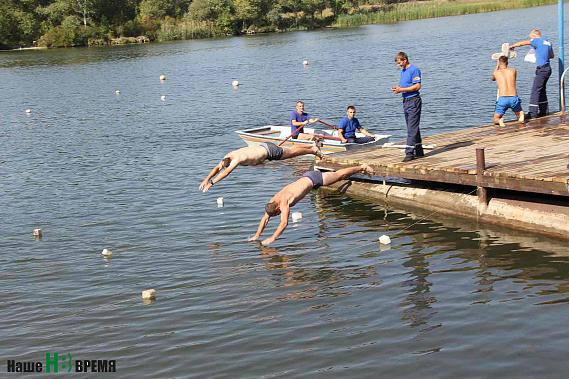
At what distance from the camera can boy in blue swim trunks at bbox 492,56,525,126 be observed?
16688 mm

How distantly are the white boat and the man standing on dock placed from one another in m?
3.61

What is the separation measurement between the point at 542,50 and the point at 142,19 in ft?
284

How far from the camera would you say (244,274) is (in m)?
11.9

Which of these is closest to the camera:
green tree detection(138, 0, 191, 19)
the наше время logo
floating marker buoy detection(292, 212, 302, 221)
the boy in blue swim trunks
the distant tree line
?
the наше время logo

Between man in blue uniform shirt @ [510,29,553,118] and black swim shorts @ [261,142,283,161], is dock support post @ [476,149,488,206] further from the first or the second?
man in blue uniform shirt @ [510,29,553,118]

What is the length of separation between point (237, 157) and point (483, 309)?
5907mm

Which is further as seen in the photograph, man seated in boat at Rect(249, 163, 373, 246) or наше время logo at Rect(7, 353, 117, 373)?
man seated in boat at Rect(249, 163, 373, 246)

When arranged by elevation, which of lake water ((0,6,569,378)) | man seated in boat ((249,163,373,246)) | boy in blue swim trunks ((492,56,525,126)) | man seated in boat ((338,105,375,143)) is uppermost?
boy in blue swim trunks ((492,56,525,126))

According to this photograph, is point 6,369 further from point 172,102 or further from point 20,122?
point 172,102

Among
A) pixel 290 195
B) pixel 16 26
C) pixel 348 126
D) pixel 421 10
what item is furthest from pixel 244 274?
pixel 16 26

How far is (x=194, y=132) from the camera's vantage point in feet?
89.7

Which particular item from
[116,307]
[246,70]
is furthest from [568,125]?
[246,70]

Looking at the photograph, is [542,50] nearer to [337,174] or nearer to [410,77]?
[410,77]

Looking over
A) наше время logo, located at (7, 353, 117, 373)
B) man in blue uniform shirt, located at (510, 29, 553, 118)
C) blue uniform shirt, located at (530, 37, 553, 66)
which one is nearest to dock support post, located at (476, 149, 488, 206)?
man in blue uniform shirt, located at (510, 29, 553, 118)
